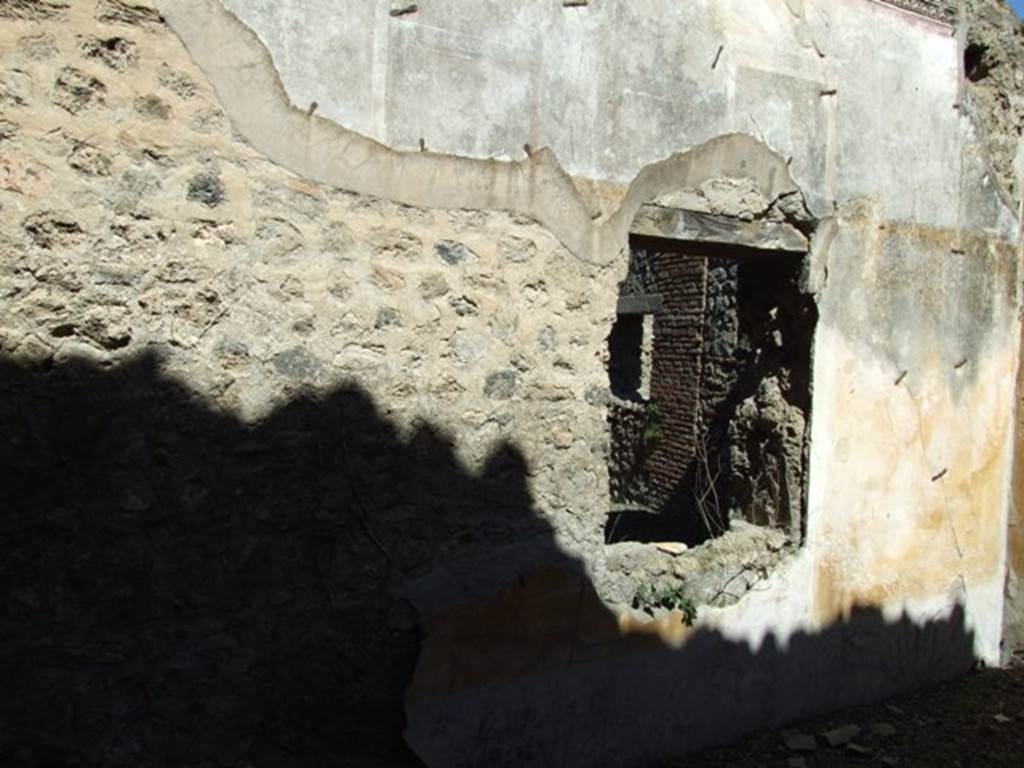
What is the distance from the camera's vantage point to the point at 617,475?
A: 9156 millimetres

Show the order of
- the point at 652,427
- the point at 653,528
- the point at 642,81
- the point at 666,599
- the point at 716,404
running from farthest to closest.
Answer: the point at 652,427 < the point at 653,528 < the point at 716,404 < the point at 666,599 < the point at 642,81

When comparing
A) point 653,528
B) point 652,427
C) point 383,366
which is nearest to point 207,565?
point 383,366

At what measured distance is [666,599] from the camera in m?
3.89

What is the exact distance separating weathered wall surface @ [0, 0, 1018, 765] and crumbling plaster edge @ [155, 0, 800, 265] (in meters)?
0.01

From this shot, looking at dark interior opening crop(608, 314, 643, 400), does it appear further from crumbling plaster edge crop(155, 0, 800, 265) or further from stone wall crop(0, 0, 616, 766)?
stone wall crop(0, 0, 616, 766)

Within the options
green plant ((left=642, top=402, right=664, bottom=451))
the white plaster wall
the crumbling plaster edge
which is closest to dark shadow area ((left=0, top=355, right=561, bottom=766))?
the crumbling plaster edge

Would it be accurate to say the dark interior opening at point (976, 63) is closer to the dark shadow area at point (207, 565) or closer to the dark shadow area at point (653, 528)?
the dark shadow area at point (653, 528)

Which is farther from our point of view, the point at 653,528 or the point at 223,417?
the point at 653,528

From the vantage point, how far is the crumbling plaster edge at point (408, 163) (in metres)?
2.88

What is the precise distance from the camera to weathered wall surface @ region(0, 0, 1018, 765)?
271 centimetres

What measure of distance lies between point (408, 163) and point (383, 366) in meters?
0.67

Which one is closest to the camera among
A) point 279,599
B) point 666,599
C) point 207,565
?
point 207,565

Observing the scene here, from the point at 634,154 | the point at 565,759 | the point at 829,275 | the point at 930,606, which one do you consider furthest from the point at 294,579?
the point at 930,606

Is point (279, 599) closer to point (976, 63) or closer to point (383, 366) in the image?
point (383, 366)
